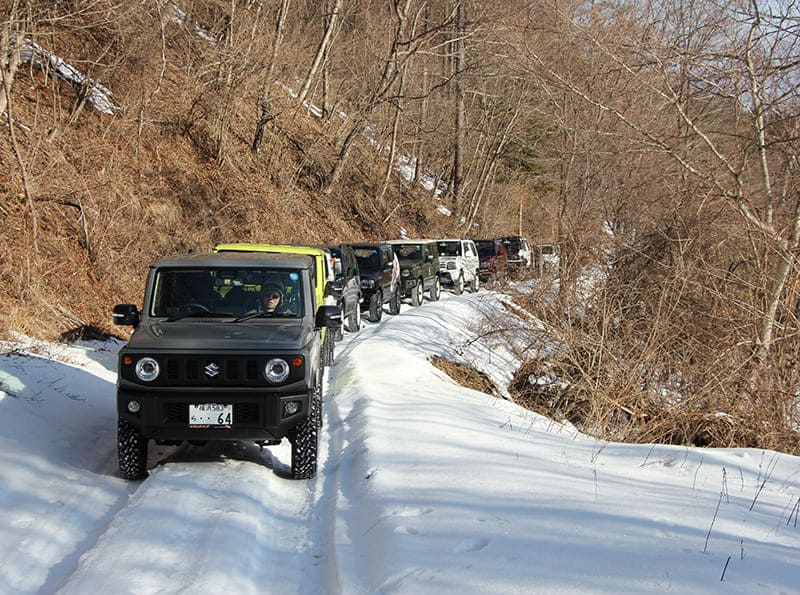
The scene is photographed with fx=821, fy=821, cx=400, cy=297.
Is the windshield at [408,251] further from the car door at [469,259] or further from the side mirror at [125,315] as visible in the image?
the side mirror at [125,315]

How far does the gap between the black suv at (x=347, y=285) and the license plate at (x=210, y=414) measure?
8.33 m

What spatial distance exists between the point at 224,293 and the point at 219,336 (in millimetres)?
938

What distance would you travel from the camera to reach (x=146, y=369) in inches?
256

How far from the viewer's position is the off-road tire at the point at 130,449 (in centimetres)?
661

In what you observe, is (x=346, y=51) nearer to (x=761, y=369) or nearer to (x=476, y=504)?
(x=761, y=369)

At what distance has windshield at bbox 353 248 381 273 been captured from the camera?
19391 millimetres

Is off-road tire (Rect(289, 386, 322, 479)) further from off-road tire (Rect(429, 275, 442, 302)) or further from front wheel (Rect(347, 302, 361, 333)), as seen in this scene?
off-road tire (Rect(429, 275, 442, 302))

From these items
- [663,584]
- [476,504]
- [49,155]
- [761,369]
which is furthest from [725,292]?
[49,155]

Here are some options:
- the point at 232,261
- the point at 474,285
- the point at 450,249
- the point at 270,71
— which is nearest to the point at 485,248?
the point at 474,285

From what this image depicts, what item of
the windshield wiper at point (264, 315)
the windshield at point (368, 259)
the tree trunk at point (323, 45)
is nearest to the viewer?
the windshield wiper at point (264, 315)

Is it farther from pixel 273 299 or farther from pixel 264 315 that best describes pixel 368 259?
pixel 264 315

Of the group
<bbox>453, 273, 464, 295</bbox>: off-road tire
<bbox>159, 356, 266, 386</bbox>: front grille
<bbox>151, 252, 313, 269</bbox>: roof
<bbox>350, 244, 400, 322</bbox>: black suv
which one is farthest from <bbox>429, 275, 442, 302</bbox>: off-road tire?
<bbox>159, 356, 266, 386</bbox>: front grille

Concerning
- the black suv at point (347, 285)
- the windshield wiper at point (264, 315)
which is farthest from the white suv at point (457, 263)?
the windshield wiper at point (264, 315)

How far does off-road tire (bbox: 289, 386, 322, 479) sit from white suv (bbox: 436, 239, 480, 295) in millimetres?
20661
